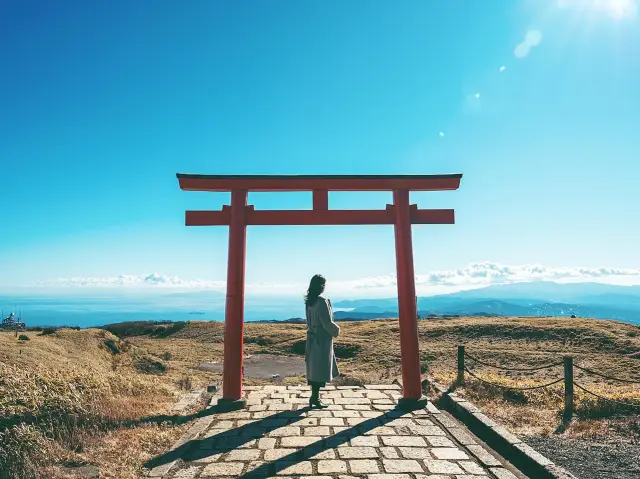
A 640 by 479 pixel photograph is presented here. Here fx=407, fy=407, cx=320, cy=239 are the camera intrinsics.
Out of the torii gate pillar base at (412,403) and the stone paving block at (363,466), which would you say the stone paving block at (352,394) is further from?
the stone paving block at (363,466)

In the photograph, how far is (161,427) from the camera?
611cm

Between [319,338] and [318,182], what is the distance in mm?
2866

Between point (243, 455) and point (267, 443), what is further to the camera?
point (267, 443)

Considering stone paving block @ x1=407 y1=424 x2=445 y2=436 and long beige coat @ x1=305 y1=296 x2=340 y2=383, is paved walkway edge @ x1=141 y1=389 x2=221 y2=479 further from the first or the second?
stone paving block @ x1=407 y1=424 x2=445 y2=436

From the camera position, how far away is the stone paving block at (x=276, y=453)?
491 centimetres

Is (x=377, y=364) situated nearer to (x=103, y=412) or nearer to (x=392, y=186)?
(x=392, y=186)

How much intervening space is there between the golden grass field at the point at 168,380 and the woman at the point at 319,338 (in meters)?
2.24

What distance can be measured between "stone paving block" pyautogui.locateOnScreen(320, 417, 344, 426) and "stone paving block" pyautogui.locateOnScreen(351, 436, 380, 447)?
65 cm

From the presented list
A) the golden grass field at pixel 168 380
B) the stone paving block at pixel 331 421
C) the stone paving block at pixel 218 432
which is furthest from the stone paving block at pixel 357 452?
the golden grass field at pixel 168 380

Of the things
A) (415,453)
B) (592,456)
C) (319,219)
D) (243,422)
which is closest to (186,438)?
(243,422)

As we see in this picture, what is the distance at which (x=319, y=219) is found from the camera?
25.5ft

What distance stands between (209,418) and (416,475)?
3570 mm

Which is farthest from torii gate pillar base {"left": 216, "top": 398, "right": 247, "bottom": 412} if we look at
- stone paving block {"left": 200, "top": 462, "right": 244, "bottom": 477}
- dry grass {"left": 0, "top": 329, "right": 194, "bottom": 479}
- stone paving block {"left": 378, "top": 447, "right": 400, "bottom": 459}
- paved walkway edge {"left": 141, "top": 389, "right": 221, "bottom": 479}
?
stone paving block {"left": 378, "top": 447, "right": 400, "bottom": 459}

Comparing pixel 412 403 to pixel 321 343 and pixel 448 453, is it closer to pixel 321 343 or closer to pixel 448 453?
pixel 321 343
